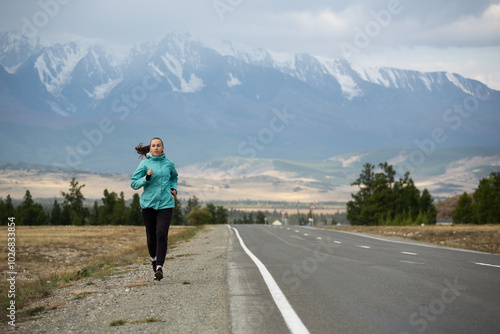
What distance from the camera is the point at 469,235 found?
2995cm

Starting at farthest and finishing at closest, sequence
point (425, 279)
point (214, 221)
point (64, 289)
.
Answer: point (214, 221), point (64, 289), point (425, 279)

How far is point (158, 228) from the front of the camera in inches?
436

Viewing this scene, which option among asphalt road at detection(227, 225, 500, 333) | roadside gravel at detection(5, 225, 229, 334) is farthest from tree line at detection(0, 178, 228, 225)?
roadside gravel at detection(5, 225, 229, 334)

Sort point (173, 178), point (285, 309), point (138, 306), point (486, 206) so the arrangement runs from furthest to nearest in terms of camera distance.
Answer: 1. point (486, 206)
2. point (173, 178)
3. point (138, 306)
4. point (285, 309)

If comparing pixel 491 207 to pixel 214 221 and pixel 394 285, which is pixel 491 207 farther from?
pixel 214 221

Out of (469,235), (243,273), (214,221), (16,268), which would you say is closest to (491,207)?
(469,235)

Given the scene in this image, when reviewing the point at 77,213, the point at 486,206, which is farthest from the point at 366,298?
the point at 77,213

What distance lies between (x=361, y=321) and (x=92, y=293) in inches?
202

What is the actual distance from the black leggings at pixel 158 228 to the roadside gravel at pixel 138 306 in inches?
23.1

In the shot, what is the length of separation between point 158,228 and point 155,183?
0.84m

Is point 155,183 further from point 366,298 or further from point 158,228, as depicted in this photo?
point 366,298

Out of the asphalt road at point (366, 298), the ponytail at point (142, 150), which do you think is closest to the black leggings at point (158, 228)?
the ponytail at point (142, 150)

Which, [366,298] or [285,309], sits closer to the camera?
[285,309]

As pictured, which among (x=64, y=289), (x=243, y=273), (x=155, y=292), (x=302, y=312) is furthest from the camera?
(x=243, y=273)
